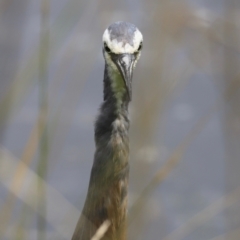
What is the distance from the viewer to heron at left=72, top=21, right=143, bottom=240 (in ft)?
5.27

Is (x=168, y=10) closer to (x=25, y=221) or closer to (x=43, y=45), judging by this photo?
(x=43, y=45)

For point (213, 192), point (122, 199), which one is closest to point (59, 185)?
point (213, 192)

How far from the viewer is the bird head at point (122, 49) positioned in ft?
5.07

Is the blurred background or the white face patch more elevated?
the white face patch

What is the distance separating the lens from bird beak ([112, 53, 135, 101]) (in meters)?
1.52

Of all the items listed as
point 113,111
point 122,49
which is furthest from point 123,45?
point 113,111

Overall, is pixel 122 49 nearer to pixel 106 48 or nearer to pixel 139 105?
pixel 106 48

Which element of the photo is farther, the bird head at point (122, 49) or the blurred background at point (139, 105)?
the bird head at point (122, 49)

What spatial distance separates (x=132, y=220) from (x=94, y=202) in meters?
0.30

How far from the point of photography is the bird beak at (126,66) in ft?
4.98

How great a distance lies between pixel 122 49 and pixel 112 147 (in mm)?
186

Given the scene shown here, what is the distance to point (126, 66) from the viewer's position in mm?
1541

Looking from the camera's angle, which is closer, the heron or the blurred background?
the blurred background

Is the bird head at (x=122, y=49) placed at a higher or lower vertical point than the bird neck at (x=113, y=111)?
higher
